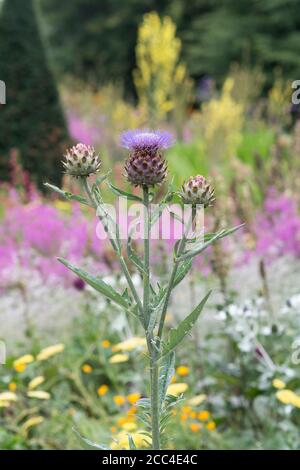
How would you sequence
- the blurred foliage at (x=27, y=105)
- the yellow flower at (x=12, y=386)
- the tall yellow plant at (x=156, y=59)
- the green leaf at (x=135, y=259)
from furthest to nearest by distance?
the blurred foliage at (x=27, y=105) < the tall yellow plant at (x=156, y=59) < the yellow flower at (x=12, y=386) < the green leaf at (x=135, y=259)

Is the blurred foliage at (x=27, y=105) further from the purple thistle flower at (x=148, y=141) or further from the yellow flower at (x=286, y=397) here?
the purple thistle flower at (x=148, y=141)

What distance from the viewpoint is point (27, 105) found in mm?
7645

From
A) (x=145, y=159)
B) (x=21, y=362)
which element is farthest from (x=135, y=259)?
(x=21, y=362)

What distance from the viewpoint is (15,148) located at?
→ 24.9 ft

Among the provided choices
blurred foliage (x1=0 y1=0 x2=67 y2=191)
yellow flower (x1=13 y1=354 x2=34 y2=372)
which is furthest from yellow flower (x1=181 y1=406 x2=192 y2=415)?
blurred foliage (x1=0 y1=0 x2=67 y2=191)

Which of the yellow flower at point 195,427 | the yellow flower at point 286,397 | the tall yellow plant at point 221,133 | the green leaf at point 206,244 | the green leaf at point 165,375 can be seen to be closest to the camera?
the green leaf at point 206,244

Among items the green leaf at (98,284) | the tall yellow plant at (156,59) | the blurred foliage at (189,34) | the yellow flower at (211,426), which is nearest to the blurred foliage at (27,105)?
the tall yellow plant at (156,59)

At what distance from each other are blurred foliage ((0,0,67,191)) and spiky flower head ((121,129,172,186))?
595 cm

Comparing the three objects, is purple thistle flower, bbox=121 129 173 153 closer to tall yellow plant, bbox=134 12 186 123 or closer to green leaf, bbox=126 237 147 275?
green leaf, bbox=126 237 147 275

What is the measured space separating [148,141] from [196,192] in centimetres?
15

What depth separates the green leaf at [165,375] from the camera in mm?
1713

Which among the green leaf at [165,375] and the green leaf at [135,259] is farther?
the green leaf at [165,375]

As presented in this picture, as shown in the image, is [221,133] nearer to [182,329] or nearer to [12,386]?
→ [12,386]

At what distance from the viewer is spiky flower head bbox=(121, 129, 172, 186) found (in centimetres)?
157
